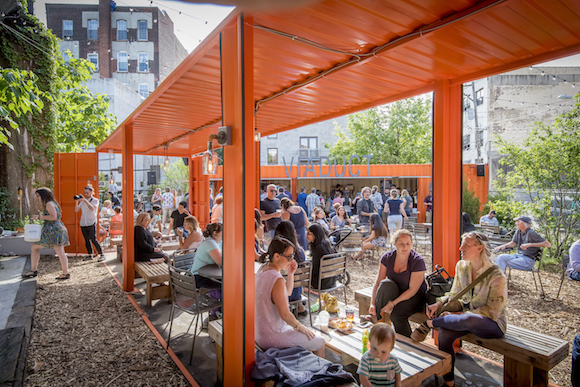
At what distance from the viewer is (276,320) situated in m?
2.98

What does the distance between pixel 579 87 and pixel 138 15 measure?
1293 inches

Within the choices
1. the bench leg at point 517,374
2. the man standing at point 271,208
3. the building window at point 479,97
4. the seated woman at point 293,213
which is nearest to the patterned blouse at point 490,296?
the bench leg at point 517,374

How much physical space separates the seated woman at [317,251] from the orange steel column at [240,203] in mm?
2170

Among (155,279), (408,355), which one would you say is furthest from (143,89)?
(408,355)

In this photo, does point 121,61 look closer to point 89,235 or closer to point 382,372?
point 89,235

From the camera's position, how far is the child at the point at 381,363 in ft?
8.04

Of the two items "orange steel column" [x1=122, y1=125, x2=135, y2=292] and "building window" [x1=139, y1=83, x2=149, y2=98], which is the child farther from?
"building window" [x1=139, y1=83, x2=149, y2=98]

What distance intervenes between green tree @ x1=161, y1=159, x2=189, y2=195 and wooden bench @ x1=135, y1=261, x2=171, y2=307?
84.8ft

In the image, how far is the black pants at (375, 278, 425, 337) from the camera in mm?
3645

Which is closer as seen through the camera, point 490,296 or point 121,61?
point 490,296

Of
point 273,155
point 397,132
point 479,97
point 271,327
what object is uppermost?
point 479,97

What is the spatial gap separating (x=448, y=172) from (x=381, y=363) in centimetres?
250

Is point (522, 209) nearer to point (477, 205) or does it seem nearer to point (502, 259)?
point (502, 259)

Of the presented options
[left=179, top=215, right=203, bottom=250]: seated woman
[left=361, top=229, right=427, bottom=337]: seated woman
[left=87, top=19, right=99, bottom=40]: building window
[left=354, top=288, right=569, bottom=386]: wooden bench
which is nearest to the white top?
[left=179, top=215, right=203, bottom=250]: seated woman
